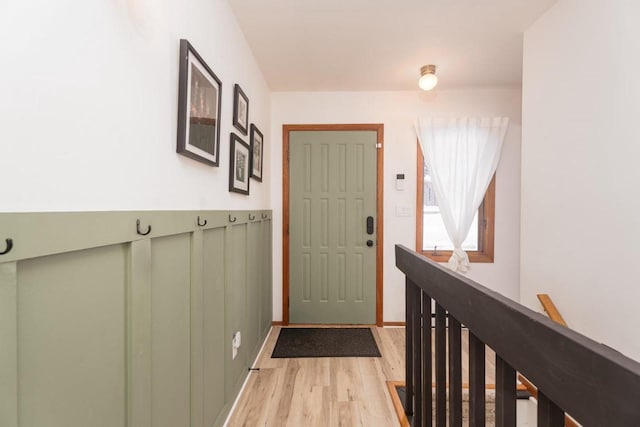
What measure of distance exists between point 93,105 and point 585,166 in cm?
222

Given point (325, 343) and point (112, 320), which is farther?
point (325, 343)

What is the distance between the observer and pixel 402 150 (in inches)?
124

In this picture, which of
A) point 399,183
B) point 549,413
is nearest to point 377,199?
point 399,183

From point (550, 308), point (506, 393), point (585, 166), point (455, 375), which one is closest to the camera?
point (506, 393)

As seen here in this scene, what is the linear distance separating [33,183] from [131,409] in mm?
697

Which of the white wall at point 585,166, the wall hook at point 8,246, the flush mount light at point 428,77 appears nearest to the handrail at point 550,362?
the wall hook at point 8,246

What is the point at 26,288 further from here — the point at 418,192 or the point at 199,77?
the point at 418,192

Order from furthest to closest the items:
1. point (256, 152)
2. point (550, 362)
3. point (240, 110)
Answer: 1. point (256, 152)
2. point (240, 110)
3. point (550, 362)

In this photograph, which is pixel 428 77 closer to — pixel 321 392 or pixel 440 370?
pixel 440 370

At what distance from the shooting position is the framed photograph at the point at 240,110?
1867 millimetres

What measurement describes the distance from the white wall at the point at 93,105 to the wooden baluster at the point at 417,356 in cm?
110

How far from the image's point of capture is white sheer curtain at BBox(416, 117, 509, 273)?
304 cm

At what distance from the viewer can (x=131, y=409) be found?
877 mm

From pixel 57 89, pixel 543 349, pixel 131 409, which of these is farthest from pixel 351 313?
pixel 57 89
